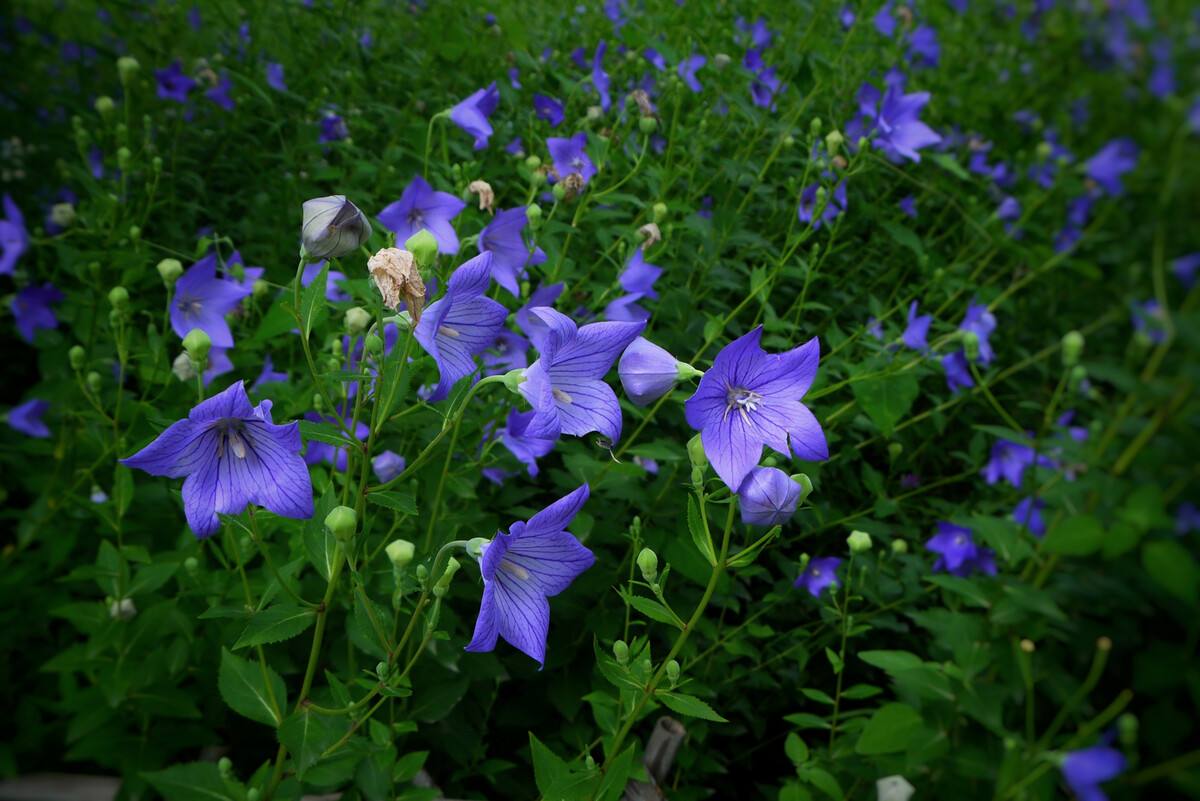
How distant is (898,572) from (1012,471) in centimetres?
69

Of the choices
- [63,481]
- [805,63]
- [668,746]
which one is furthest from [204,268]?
[805,63]

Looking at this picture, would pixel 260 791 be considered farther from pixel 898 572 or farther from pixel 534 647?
pixel 898 572

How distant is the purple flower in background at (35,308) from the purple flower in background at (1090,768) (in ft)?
9.31

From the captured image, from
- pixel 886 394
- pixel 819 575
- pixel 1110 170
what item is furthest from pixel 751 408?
pixel 1110 170

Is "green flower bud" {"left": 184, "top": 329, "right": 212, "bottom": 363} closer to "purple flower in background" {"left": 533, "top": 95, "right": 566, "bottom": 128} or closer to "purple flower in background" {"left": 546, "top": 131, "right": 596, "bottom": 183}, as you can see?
"purple flower in background" {"left": 546, "top": 131, "right": 596, "bottom": 183}

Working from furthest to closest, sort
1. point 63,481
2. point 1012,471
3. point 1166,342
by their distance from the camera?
point 1012,471
point 63,481
point 1166,342

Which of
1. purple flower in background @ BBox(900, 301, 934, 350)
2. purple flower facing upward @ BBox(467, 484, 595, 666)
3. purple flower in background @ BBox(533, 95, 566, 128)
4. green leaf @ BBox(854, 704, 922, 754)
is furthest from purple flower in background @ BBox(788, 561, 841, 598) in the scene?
purple flower in background @ BBox(533, 95, 566, 128)

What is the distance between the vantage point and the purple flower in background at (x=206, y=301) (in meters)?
1.95

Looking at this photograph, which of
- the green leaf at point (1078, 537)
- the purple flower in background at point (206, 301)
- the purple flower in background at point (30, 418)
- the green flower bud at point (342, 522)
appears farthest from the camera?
the purple flower in background at point (30, 418)

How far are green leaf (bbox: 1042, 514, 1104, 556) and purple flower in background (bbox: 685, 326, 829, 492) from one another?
700 mm

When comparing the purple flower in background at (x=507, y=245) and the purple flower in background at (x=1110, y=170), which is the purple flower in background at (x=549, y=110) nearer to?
the purple flower in background at (x=507, y=245)

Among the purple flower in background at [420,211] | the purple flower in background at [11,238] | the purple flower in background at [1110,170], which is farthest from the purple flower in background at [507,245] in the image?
the purple flower in background at [1110,170]

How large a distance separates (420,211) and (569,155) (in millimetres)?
494

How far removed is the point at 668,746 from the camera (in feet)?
5.71
